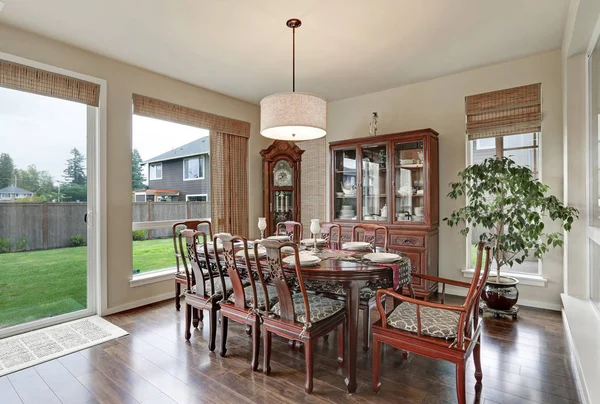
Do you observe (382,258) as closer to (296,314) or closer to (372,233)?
(296,314)

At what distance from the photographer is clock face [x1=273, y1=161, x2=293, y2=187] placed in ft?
16.4

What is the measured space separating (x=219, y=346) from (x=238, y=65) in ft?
9.51

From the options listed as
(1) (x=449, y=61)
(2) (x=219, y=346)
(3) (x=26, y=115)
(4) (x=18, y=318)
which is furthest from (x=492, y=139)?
(4) (x=18, y=318)

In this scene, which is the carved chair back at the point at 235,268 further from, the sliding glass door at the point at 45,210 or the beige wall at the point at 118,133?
the sliding glass door at the point at 45,210

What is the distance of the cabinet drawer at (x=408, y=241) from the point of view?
3.77m

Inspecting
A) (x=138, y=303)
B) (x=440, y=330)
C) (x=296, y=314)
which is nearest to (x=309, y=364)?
(x=296, y=314)

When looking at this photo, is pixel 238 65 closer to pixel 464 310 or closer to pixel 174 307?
pixel 174 307

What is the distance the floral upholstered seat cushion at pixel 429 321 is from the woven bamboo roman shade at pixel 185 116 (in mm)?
3391

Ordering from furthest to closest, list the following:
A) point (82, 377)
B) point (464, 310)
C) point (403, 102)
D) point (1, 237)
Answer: point (403, 102), point (1, 237), point (82, 377), point (464, 310)

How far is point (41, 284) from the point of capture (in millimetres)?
3145

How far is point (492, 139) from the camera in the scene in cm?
382

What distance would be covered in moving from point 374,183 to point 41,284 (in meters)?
3.83

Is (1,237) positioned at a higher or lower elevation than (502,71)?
lower

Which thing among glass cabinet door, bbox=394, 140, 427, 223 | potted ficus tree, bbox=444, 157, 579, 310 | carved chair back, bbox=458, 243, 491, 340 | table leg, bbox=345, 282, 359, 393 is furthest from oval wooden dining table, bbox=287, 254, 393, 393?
glass cabinet door, bbox=394, 140, 427, 223
